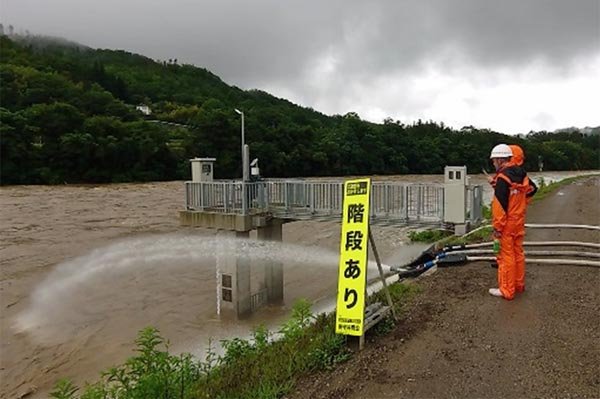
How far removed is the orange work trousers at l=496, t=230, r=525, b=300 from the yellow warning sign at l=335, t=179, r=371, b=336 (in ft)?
7.58

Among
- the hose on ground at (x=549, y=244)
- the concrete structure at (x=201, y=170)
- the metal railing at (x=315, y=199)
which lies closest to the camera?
the hose on ground at (x=549, y=244)

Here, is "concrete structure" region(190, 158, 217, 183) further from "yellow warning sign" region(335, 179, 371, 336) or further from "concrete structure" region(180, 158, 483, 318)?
"yellow warning sign" region(335, 179, 371, 336)

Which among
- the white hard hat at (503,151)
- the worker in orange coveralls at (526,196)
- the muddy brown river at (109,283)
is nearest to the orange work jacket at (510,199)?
the worker in orange coveralls at (526,196)

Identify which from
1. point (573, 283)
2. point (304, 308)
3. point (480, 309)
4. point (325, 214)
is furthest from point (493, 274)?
point (325, 214)

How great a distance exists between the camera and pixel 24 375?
31.5 ft

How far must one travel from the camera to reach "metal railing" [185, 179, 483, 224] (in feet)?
38.3

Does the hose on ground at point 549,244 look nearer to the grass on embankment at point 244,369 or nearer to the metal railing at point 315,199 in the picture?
the metal railing at point 315,199

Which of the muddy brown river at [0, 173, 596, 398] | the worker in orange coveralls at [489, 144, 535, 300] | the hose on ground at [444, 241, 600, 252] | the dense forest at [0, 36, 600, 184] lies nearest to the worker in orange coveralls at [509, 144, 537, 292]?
the worker in orange coveralls at [489, 144, 535, 300]

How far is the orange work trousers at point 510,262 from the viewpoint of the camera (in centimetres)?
657

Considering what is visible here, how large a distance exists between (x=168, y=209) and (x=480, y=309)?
26.5 meters

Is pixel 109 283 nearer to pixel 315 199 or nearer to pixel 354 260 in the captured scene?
pixel 315 199

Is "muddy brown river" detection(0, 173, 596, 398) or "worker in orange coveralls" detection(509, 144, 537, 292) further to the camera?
"muddy brown river" detection(0, 173, 596, 398)

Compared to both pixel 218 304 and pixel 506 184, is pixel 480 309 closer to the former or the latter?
pixel 506 184

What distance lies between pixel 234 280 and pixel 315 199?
3273 mm
